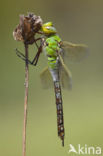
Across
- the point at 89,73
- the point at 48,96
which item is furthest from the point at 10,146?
the point at 89,73

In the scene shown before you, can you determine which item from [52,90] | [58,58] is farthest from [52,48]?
[52,90]

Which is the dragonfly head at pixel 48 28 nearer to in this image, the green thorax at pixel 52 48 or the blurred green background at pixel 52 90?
the green thorax at pixel 52 48

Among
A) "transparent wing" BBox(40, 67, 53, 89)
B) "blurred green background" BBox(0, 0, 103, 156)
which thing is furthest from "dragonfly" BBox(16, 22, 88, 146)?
"blurred green background" BBox(0, 0, 103, 156)

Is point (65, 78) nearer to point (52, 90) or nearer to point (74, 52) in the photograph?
point (74, 52)

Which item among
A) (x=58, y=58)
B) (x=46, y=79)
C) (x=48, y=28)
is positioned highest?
(x=48, y=28)

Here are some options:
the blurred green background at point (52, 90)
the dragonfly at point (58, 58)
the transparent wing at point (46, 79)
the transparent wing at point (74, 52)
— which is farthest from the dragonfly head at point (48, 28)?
the blurred green background at point (52, 90)

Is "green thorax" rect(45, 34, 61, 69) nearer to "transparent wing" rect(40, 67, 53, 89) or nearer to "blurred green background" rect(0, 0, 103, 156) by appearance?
"transparent wing" rect(40, 67, 53, 89)
